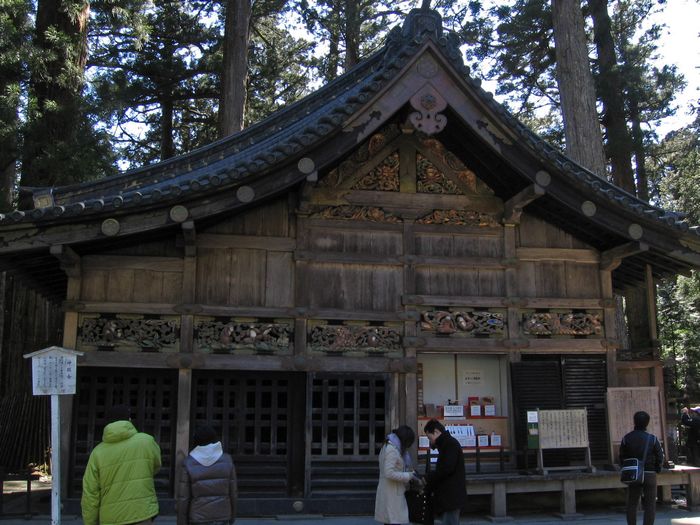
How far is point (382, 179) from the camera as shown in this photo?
410 inches

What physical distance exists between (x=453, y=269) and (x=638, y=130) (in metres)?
14.1

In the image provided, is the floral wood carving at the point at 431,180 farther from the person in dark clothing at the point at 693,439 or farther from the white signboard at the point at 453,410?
the person in dark clothing at the point at 693,439

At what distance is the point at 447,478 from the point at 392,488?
654 mm

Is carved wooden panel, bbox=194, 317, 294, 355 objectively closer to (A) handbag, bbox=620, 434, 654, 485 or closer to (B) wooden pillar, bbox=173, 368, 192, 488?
(B) wooden pillar, bbox=173, 368, 192, 488

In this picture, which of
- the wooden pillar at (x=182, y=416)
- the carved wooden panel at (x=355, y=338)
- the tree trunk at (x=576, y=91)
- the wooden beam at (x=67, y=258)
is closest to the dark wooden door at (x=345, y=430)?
the carved wooden panel at (x=355, y=338)

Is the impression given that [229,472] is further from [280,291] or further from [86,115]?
[86,115]

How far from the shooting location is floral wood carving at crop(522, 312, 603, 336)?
1045 centimetres

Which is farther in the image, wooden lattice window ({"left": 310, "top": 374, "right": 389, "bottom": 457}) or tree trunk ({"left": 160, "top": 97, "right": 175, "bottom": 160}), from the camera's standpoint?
tree trunk ({"left": 160, "top": 97, "right": 175, "bottom": 160})

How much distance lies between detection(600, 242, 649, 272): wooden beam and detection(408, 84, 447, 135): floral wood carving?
3.62m

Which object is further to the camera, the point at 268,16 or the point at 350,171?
the point at 268,16

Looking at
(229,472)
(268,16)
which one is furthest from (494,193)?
(268,16)

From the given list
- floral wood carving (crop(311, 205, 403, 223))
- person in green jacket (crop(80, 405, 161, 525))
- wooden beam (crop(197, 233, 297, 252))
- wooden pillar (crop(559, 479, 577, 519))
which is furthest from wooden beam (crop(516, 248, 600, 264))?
person in green jacket (crop(80, 405, 161, 525))

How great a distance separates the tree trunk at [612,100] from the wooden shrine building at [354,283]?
1033cm

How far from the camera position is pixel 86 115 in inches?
608
